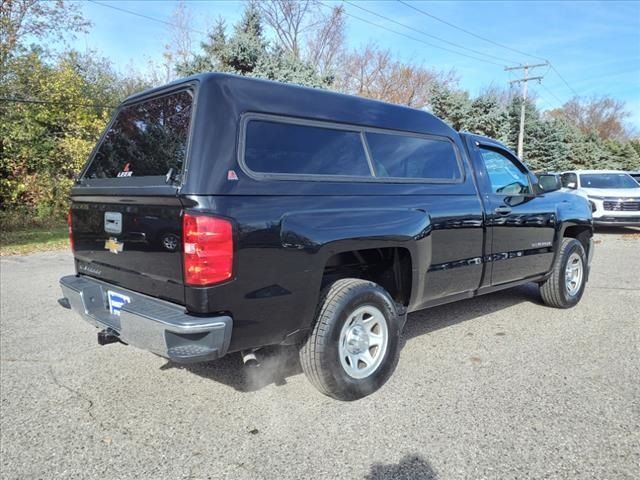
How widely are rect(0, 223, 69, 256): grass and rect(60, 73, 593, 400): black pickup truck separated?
878 cm

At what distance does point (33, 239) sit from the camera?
41.4 ft

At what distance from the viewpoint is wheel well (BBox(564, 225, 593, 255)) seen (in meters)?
5.61

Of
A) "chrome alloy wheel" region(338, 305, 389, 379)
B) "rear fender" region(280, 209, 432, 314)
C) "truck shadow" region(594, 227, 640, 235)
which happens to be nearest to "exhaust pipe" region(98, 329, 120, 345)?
"rear fender" region(280, 209, 432, 314)

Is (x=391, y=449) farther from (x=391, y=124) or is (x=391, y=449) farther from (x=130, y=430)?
(x=391, y=124)

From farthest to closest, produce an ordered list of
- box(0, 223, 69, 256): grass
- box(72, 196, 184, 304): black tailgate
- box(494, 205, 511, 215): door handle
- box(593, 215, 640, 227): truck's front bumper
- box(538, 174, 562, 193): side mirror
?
box(593, 215, 640, 227): truck's front bumper
box(0, 223, 69, 256): grass
box(538, 174, 562, 193): side mirror
box(494, 205, 511, 215): door handle
box(72, 196, 184, 304): black tailgate

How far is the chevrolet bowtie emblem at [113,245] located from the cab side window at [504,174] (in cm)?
320

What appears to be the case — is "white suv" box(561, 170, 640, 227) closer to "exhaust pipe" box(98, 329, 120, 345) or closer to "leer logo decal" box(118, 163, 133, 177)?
"leer logo decal" box(118, 163, 133, 177)

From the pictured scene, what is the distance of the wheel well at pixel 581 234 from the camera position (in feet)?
18.4

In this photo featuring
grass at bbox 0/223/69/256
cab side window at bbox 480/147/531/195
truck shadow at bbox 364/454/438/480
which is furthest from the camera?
grass at bbox 0/223/69/256

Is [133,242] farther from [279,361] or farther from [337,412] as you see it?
[337,412]

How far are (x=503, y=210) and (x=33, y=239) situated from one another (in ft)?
40.6

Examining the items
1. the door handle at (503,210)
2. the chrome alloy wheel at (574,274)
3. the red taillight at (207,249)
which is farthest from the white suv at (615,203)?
the red taillight at (207,249)

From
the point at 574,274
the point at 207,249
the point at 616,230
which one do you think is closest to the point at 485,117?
the point at 616,230

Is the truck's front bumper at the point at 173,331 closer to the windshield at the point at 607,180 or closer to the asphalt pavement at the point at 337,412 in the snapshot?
the asphalt pavement at the point at 337,412
